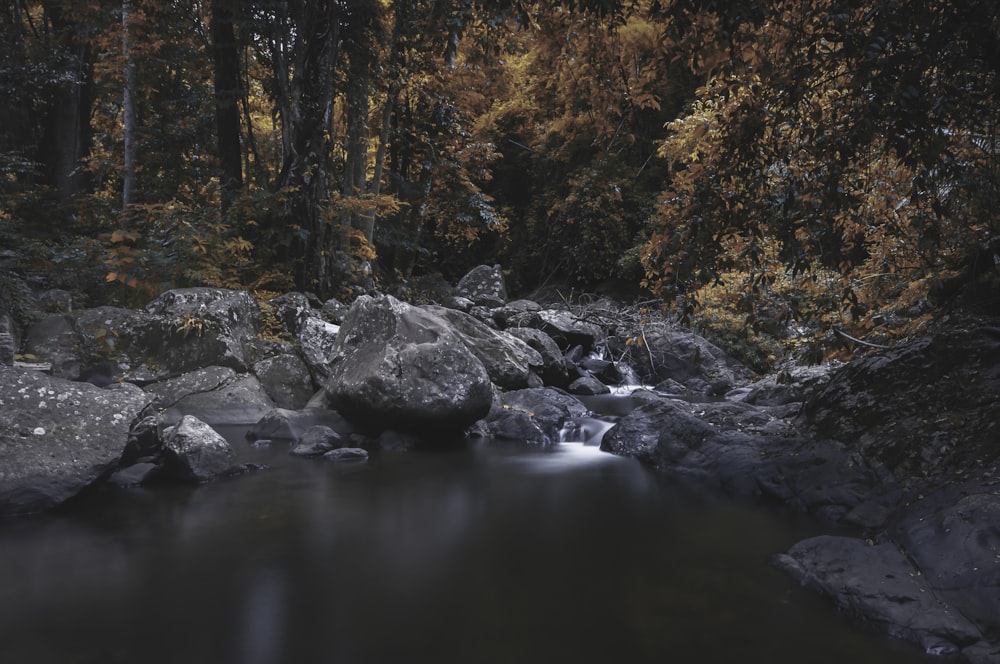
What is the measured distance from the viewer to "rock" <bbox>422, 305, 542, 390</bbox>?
9.78m

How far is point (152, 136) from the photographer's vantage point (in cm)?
1324

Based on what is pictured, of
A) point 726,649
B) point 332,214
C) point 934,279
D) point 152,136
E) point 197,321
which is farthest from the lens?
point 152,136

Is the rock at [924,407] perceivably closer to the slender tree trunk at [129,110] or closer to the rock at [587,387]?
the rock at [587,387]

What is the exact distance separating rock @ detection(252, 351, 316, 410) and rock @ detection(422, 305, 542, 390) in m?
2.10

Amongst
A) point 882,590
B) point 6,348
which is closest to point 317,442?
point 6,348

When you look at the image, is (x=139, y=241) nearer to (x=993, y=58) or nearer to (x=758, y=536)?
(x=758, y=536)

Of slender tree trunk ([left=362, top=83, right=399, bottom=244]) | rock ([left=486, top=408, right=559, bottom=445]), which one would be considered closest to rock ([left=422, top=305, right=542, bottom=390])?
rock ([left=486, top=408, right=559, bottom=445])

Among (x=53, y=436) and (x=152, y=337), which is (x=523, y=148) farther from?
(x=53, y=436)

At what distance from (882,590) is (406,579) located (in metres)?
2.72

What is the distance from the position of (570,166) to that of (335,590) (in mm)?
19484

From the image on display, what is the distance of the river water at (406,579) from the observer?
3.11 m

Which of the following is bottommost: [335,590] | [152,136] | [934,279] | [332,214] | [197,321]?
[335,590]

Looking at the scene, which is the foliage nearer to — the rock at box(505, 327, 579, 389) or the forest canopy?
the forest canopy

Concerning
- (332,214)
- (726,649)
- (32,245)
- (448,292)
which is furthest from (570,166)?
(726,649)
